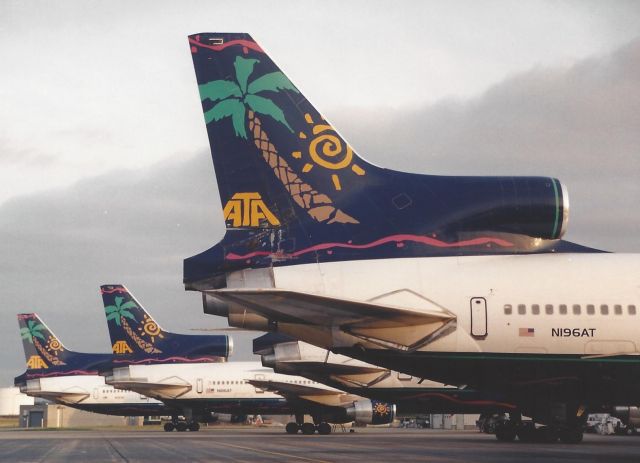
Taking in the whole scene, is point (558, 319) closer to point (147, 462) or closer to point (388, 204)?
point (388, 204)

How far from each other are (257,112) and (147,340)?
2000 inches

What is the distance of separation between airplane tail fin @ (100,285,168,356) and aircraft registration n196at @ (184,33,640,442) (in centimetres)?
4994

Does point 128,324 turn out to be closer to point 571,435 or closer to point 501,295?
point 571,435

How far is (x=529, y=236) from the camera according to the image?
18656mm

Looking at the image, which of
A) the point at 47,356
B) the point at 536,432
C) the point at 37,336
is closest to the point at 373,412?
the point at 536,432

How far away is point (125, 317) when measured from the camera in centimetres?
6800

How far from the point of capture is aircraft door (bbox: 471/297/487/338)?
17.9m

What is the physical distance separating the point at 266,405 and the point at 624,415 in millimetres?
24936

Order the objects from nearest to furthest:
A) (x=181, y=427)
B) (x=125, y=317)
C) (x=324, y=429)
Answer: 1. (x=324, y=429)
2. (x=181, y=427)
3. (x=125, y=317)

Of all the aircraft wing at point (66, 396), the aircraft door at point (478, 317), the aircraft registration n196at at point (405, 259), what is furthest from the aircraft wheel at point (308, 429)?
the aircraft door at point (478, 317)

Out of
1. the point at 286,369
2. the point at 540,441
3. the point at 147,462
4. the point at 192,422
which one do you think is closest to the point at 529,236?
the point at 147,462

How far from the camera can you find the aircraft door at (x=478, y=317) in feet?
58.7

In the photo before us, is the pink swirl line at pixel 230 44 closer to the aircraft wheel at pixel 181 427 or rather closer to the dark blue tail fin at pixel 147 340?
the dark blue tail fin at pixel 147 340

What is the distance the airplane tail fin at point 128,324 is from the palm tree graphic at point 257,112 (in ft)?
164
